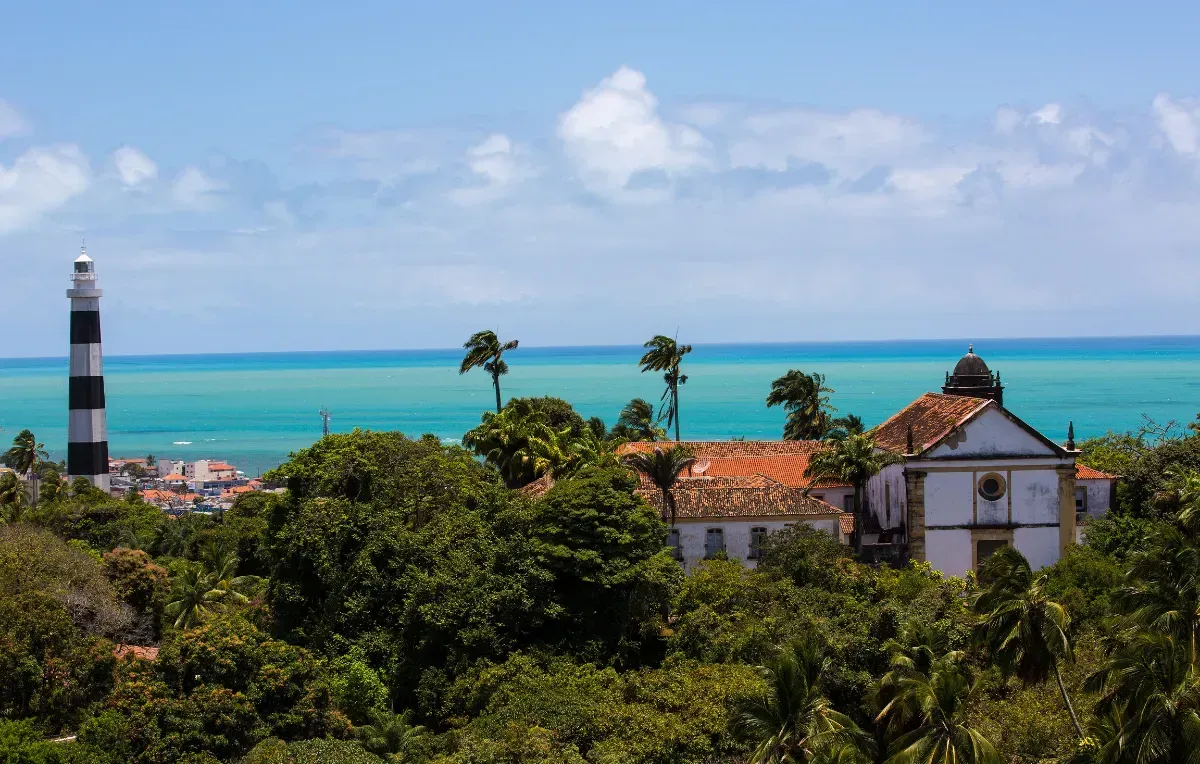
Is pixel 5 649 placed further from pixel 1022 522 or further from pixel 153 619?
pixel 1022 522

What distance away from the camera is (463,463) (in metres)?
39.7

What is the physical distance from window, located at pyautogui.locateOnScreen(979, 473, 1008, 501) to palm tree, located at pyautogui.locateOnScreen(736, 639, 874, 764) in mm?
16983

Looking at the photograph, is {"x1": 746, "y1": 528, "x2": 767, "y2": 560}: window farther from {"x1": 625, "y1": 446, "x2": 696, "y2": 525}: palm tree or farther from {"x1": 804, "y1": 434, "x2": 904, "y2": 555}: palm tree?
{"x1": 804, "y1": 434, "x2": 904, "y2": 555}: palm tree

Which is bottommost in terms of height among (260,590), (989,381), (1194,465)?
(260,590)

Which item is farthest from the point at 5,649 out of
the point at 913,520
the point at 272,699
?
the point at 913,520

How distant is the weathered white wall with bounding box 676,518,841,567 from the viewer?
39281 mm

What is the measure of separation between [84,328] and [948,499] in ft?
134

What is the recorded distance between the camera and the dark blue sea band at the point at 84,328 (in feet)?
200

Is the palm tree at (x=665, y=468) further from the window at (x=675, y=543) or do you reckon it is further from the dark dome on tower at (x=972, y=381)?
the dark dome on tower at (x=972, y=381)

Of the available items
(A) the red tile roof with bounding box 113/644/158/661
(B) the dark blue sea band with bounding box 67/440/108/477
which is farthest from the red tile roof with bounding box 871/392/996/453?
(B) the dark blue sea band with bounding box 67/440/108/477

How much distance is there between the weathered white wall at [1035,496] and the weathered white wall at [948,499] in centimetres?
138

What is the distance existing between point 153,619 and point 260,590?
19.6 feet

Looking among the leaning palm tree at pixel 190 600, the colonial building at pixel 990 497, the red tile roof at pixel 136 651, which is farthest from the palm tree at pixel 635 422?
the red tile roof at pixel 136 651

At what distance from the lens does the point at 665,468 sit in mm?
38938
